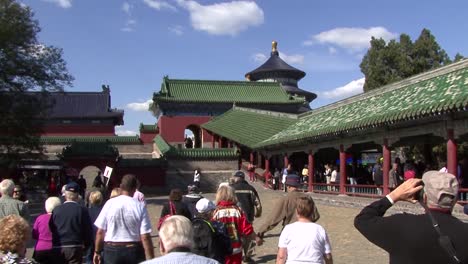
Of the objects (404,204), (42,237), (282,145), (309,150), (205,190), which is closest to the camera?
(42,237)

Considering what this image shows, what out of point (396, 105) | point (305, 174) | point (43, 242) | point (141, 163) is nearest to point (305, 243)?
point (43, 242)

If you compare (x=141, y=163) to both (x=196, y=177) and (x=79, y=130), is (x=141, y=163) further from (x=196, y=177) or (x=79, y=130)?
(x=79, y=130)

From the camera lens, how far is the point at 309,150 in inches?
961

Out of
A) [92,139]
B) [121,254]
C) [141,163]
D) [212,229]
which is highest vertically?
[92,139]

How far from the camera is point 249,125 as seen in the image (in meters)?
34.6

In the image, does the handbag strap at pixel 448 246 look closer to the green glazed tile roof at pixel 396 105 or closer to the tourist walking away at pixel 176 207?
the tourist walking away at pixel 176 207

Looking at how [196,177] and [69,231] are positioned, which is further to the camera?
[196,177]

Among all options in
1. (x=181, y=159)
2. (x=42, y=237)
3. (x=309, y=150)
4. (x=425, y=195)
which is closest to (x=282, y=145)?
(x=309, y=150)

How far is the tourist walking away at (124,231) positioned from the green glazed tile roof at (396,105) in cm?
1013

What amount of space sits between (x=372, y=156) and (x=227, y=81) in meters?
16.2

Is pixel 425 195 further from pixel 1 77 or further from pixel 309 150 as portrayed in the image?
pixel 309 150

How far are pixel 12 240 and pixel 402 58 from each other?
105 feet

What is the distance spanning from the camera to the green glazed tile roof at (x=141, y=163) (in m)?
31.5

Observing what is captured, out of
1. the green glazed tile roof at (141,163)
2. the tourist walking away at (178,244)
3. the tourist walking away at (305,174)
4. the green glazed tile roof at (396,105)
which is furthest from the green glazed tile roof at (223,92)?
the tourist walking away at (178,244)
